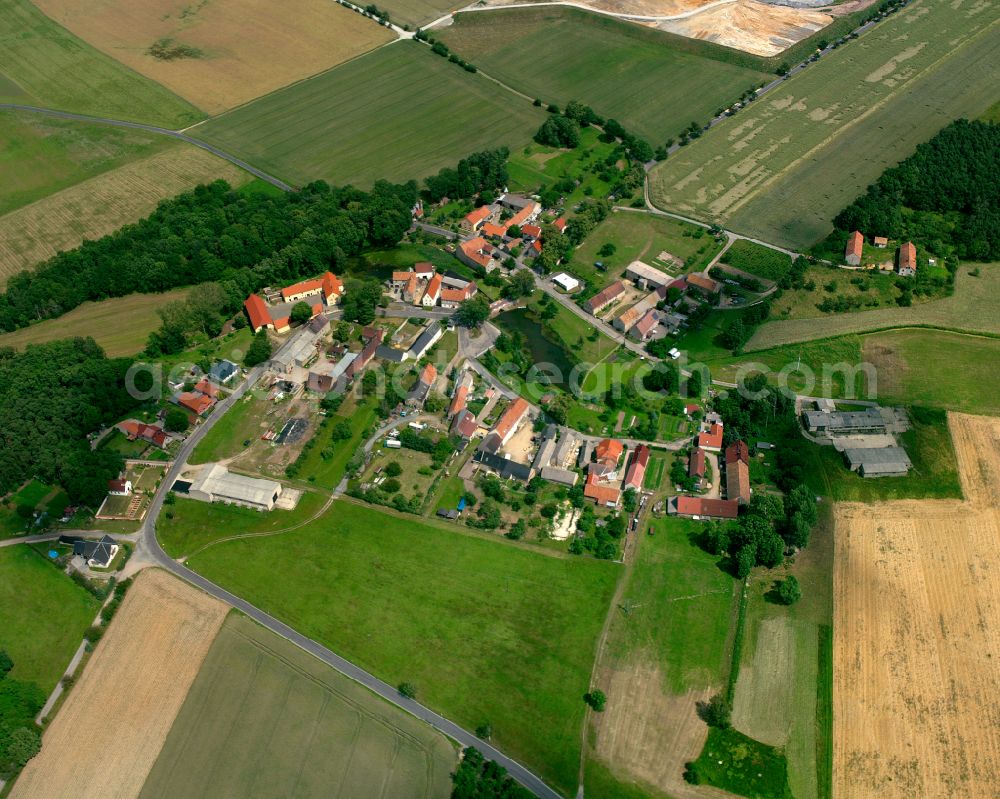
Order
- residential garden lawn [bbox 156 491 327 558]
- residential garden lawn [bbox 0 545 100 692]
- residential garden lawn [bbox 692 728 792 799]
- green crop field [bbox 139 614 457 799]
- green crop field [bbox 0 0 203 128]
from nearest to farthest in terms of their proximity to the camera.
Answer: residential garden lawn [bbox 692 728 792 799], green crop field [bbox 139 614 457 799], residential garden lawn [bbox 0 545 100 692], residential garden lawn [bbox 156 491 327 558], green crop field [bbox 0 0 203 128]

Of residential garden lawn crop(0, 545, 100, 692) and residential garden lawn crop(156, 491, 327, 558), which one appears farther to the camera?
residential garden lawn crop(156, 491, 327, 558)

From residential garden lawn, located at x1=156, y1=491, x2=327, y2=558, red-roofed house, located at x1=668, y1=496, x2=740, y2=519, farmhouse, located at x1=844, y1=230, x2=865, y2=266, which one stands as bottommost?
residential garden lawn, located at x1=156, y1=491, x2=327, y2=558

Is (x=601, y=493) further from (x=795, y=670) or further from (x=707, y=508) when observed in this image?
(x=795, y=670)

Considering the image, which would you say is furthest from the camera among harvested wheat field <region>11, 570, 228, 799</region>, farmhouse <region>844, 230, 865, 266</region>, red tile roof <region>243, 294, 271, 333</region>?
farmhouse <region>844, 230, 865, 266</region>

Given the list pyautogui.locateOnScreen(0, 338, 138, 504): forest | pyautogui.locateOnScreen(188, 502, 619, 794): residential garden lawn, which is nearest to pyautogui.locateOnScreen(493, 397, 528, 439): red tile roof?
pyautogui.locateOnScreen(188, 502, 619, 794): residential garden lawn

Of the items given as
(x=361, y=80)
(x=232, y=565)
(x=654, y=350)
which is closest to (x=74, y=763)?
(x=232, y=565)

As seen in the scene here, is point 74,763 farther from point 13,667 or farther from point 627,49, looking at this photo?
point 627,49

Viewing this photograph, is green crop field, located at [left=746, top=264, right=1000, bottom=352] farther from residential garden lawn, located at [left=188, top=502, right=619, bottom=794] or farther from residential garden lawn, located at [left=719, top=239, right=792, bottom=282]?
A: residential garden lawn, located at [left=188, top=502, right=619, bottom=794]

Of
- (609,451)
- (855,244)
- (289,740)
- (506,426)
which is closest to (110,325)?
(506,426)
